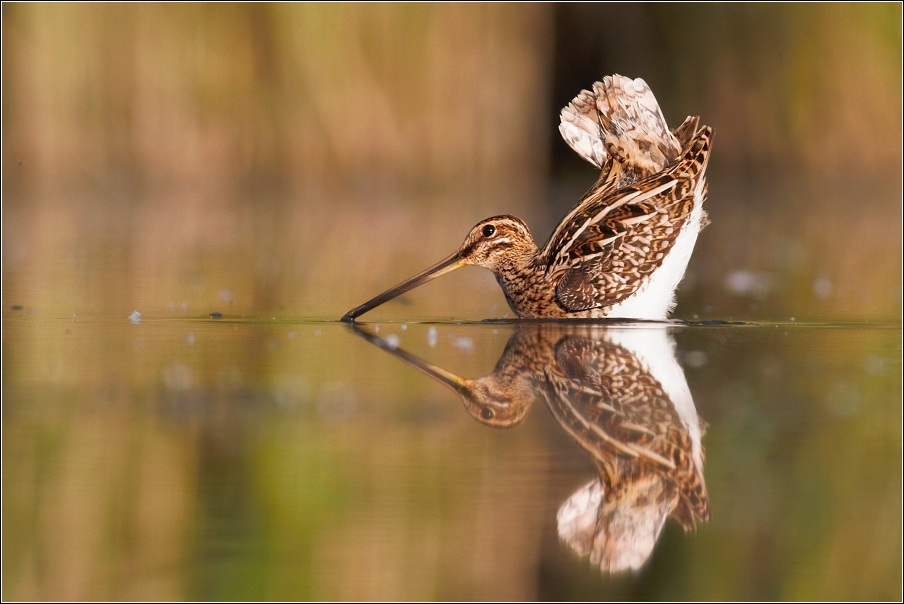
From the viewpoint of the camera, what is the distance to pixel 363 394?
3.77 metres

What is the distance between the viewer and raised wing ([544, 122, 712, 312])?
5340 mm

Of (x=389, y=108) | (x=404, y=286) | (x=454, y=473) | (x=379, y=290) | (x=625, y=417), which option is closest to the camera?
(x=454, y=473)

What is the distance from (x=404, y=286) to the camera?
5.65 metres

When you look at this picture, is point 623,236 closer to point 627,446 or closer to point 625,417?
point 625,417

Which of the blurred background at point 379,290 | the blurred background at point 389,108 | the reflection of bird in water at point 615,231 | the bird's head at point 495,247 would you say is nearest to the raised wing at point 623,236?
the reflection of bird in water at point 615,231

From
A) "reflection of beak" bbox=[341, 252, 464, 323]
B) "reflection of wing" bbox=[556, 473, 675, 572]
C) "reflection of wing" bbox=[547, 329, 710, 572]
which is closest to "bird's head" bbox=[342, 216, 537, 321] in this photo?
"reflection of beak" bbox=[341, 252, 464, 323]

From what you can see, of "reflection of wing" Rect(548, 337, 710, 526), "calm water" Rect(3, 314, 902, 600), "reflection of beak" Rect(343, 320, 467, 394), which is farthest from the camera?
"reflection of beak" Rect(343, 320, 467, 394)

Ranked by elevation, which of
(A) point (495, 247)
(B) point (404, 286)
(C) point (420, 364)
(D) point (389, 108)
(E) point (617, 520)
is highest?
(D) point (389, 108)

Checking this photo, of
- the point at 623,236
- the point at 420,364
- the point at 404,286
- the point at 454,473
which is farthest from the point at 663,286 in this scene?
the point at 454,473

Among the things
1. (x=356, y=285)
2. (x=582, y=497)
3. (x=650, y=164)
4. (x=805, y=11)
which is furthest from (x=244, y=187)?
(x=582, y=497)

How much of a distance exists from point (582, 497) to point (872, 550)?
0.54 m

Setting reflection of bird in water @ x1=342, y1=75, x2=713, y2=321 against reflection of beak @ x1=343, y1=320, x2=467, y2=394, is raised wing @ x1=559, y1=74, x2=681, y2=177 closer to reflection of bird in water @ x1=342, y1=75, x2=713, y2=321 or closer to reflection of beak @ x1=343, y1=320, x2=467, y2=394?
reflection of bird in water @ x1=342, y1=75, x2=713, y2=321

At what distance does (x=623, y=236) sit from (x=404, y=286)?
0.91 meters

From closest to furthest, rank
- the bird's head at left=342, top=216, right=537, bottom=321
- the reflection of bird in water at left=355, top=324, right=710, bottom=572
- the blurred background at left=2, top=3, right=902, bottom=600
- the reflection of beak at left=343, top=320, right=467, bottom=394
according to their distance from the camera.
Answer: the blurred background at left=2, top=3, right=902, bottom=600, the reflection of bird in water at left=355, top=324, right=710, bottom=572, the reflection of beak at left=343, top=320, right=467, bottom=394, the bird's head at left=342, top=216, right=537, bottom=321
